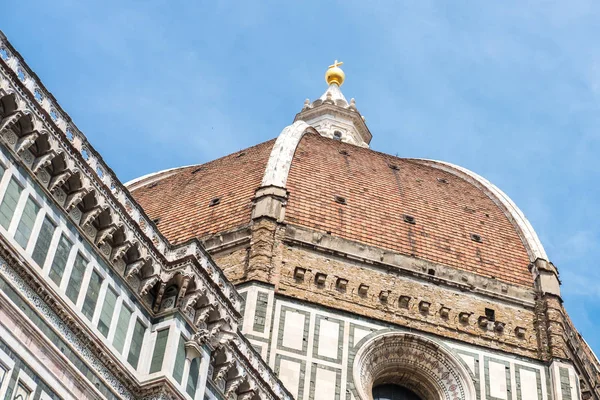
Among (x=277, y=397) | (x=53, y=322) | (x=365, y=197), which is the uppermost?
(x=365, y=197)

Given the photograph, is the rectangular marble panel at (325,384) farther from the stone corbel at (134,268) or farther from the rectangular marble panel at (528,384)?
the stone corbel at (134,268)

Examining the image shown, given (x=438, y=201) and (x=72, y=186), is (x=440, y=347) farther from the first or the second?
(x=72, y=186)

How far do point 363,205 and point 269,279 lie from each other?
565 centimetres

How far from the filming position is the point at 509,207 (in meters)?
38.2

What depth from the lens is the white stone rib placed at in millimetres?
34562

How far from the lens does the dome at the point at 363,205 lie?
111 ft

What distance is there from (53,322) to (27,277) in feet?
2.24

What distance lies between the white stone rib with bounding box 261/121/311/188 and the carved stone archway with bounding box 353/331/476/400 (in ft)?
19.4

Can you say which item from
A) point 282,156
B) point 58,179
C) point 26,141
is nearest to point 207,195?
point 282,156

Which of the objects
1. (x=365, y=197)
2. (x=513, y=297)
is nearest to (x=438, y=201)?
(x=365, y=197)

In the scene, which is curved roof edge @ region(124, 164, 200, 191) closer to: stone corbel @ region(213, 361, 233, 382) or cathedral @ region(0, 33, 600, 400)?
cathedral @ region(0, 33, 600, 400)

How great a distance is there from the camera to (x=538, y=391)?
101 feet

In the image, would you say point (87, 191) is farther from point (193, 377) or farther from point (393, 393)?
point (393, 393)

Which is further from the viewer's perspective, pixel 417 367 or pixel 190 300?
pixel 417 367
